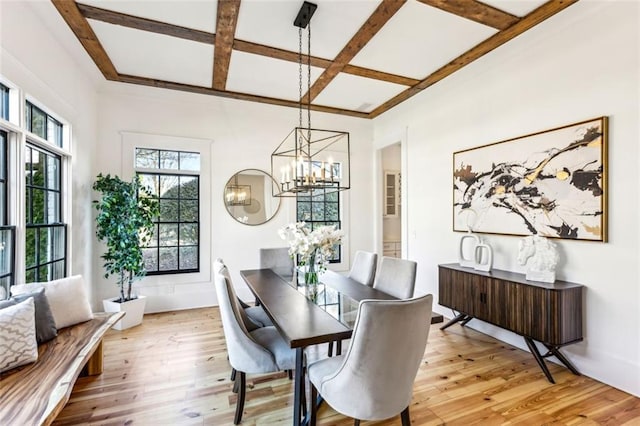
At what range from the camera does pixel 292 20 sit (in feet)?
8.97

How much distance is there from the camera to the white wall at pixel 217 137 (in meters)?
4.20

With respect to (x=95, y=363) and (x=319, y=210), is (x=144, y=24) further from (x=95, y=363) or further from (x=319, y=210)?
(x=319, y=210)

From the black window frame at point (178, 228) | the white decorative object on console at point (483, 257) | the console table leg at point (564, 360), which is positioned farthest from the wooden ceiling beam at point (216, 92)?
the console table leg at point (564, 360)

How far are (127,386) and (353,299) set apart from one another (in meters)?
1.94

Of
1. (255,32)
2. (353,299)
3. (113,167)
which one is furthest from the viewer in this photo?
(113,167)

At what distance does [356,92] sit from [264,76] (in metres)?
1.34

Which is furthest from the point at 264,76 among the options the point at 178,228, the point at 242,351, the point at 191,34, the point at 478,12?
the point at 242,351

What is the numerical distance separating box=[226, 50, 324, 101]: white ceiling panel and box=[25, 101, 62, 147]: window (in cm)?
186

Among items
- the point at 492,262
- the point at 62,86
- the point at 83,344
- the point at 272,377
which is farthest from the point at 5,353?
the point at 492,262

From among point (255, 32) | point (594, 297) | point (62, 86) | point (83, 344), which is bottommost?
point (83, 344)

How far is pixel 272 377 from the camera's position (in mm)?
2617

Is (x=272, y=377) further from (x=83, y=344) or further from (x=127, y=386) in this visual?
(x=83, y=344)

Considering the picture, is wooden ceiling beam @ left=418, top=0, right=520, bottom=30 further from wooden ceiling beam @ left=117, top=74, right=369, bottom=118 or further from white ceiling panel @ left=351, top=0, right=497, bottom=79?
wooden ceiling beam @ left=117, top=74, right=369, bottom=118

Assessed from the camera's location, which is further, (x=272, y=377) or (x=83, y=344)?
(x=272, y=377)
